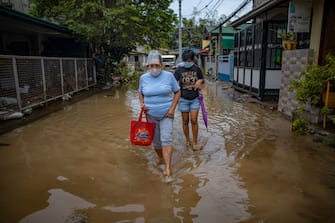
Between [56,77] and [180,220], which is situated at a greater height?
[56,77]

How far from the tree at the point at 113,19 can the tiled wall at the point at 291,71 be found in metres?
7.52

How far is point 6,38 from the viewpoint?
12.2 m

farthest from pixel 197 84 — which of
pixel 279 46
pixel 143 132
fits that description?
pixel 279 46

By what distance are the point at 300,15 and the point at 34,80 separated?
723 centimetres

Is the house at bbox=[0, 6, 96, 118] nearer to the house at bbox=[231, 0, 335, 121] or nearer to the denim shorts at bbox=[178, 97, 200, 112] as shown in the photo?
the denim shorts at bbox=[178, 97, 200, 112]

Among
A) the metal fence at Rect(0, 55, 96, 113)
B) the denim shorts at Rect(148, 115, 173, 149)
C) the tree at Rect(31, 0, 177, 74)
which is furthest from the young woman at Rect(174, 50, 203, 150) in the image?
the tree at Rect(31, 0, 177, 74)

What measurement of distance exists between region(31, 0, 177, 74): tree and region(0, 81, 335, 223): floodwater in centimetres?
777

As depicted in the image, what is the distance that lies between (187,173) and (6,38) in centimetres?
1216

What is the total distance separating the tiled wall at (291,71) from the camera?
5.95 meters

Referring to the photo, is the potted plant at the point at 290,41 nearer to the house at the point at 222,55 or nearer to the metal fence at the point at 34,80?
the metal fence at the point at 34,80

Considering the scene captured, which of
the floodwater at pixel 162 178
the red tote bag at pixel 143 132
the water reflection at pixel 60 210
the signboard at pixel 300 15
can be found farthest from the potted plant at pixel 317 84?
the water reflection at pixel 60 210

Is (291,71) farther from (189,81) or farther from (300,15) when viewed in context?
(189,81)

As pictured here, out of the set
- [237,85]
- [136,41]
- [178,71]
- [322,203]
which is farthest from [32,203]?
[136,41]

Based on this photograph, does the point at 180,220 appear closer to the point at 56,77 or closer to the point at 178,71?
the point at 178,71
